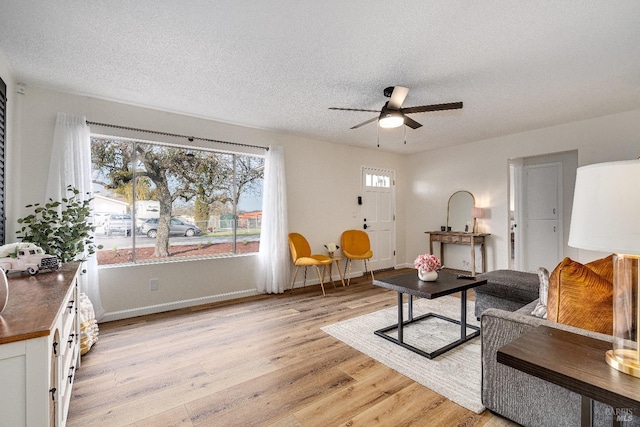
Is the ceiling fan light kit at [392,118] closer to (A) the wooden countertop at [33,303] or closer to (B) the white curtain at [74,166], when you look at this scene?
(A) the wooden countertop at [33,303]

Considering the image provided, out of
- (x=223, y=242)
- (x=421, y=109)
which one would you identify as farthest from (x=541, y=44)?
(x=223, y=242)

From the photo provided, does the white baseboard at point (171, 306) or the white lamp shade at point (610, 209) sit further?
the white baseboard at point (171, 306)

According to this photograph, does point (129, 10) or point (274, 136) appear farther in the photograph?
point (274, 136)

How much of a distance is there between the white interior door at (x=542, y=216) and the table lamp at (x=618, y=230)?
4.83m

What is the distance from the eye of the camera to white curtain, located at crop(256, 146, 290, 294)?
438cm

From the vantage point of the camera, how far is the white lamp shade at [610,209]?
859 millimetres

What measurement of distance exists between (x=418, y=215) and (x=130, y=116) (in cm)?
541

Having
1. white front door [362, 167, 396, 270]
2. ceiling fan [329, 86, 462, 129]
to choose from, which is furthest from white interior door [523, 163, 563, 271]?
ceiling fan [329, 86, 462, 129]

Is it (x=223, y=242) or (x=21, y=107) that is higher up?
(x=21, y=107)

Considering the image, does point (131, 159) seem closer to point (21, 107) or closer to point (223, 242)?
point (21, 107)

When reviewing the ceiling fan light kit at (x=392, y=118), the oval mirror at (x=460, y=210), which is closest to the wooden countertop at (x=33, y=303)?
the ceiling fan light kit at (x=392, y=118)

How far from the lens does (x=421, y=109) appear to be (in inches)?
112

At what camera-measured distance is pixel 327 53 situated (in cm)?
237

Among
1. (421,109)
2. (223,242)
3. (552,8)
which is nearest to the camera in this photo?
(552,8)
